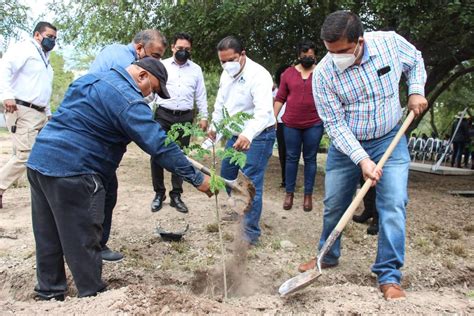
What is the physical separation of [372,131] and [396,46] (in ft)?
2.04

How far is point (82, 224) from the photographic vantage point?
2963mm

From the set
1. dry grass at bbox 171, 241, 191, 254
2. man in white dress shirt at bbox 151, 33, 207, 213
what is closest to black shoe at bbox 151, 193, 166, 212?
man in white dress shirt at bbox 151, 33, 207, 213

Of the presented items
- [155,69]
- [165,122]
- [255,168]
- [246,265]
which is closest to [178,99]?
[165,122]

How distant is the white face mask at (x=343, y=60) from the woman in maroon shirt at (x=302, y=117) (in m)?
2.12

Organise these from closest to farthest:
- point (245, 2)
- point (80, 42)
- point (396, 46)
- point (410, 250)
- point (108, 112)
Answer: point (108, 112), point (396, 46), point (410, 250), point (245, 2), point (80, 42)

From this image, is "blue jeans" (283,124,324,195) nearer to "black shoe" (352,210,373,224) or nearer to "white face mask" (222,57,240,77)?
"black shoe" (352,210,373,224)

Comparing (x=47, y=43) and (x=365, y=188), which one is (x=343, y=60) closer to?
(x=365, y=188)

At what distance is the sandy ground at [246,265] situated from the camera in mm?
2871

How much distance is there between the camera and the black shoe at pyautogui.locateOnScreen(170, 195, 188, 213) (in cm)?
533

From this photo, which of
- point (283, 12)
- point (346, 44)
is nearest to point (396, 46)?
point (346, 44)

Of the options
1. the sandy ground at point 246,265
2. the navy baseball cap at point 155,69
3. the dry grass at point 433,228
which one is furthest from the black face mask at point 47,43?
the dry grass at point 433,228

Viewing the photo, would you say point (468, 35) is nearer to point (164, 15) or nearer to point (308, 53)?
point (308, 53)

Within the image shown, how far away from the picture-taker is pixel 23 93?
5.52 m

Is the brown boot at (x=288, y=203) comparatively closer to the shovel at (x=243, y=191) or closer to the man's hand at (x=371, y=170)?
the shovel at (x=243, y=191)
